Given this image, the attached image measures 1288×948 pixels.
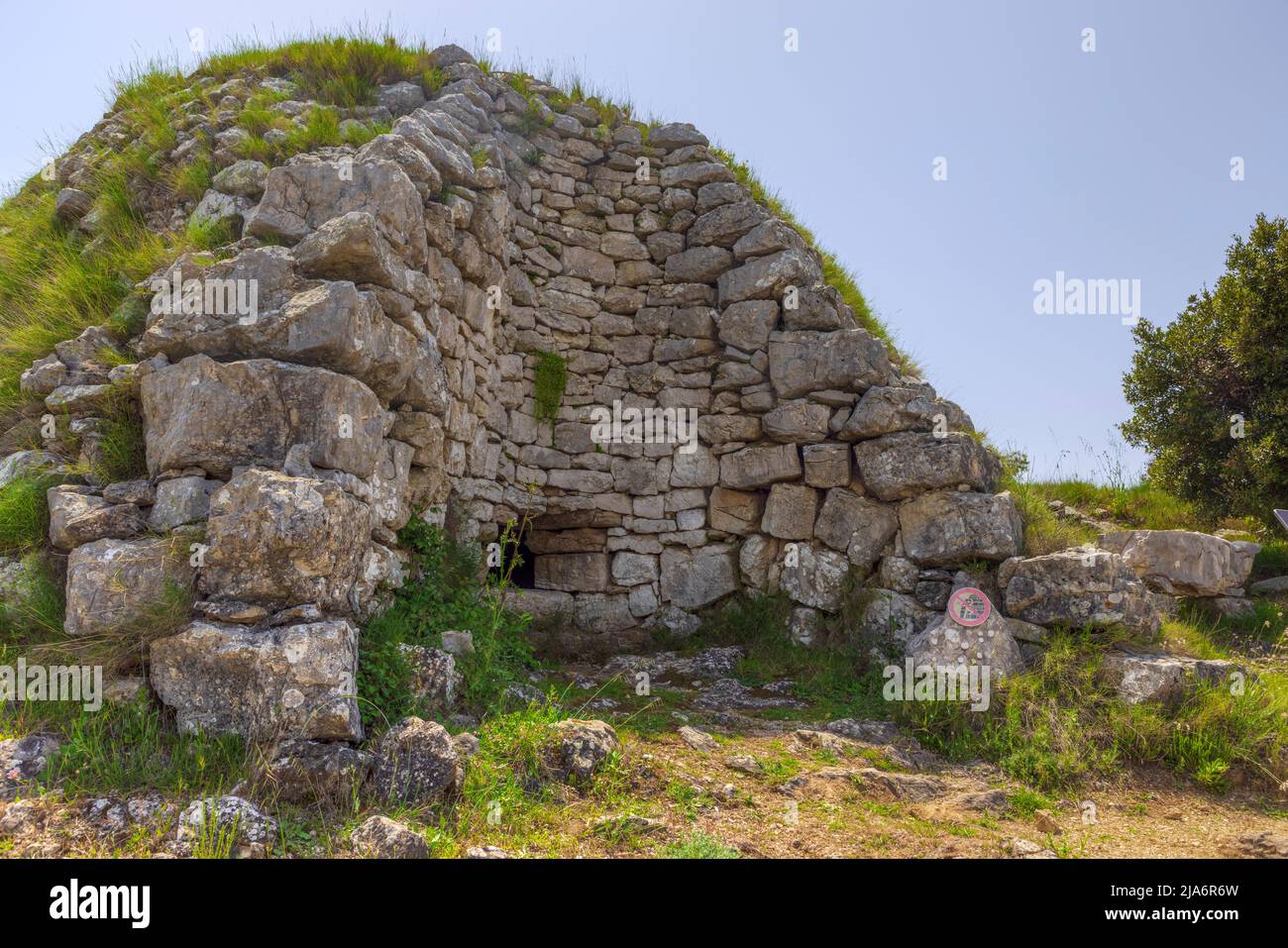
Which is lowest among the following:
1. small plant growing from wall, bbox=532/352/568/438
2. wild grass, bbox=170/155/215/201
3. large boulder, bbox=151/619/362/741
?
large boulder, bbox=151/619/362/741

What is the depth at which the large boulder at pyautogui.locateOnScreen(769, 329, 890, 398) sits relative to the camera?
6668 millimetres

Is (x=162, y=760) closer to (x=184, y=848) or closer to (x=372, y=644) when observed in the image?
(x=184, y=848)

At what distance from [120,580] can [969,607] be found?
16.4 ft

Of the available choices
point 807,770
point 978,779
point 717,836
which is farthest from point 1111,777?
point 717,836

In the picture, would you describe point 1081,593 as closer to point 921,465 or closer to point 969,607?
point 969,607

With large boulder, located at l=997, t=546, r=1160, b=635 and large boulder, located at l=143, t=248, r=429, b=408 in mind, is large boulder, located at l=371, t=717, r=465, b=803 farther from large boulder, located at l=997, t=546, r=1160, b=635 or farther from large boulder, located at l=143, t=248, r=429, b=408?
large boulder, located at l=997, t=546, r=1160, b=635

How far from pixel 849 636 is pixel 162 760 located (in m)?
4.62

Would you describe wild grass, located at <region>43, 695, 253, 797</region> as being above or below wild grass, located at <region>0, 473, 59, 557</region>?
below

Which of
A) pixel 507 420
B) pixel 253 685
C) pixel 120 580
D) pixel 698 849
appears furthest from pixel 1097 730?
pixel 120 580

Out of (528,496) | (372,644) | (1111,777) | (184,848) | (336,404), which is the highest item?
(336,404)

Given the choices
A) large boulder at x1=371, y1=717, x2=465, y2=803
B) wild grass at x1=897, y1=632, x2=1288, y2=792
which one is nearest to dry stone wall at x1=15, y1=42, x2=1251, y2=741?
large boulder at x1=371, y1=717, x2=465, y2=803

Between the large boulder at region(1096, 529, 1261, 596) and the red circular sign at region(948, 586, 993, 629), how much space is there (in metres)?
2.05

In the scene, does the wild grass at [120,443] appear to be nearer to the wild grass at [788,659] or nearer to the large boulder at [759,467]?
the wild grass at [788,659]

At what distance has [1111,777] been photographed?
4336 millimetres
